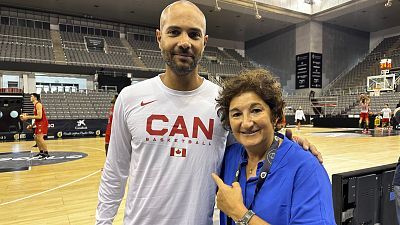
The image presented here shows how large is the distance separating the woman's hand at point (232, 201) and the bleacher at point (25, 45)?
1940cm

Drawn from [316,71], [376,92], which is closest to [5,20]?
[316,71]

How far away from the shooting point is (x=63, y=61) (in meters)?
18.7

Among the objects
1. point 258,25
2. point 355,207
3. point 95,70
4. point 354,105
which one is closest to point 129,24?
point 95,70

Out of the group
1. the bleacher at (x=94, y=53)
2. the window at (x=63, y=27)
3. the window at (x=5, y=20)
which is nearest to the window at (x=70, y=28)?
the window at (x=63, y=27)

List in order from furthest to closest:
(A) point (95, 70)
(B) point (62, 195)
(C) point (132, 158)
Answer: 1. (A) point (95, 70)
2. (B) point (62, 195)
3. (C) point (132, 158)

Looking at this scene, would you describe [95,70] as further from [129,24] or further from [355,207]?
[355,207]

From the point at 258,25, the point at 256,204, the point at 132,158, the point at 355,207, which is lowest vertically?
the point at 355,207

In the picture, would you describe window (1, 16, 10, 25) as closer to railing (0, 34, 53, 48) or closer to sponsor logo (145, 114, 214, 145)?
railing (0, 34, 53, 48)

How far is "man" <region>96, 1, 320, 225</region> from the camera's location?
1396 millimetres

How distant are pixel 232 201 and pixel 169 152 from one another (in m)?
0.39

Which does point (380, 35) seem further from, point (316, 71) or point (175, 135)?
point (175, 135)

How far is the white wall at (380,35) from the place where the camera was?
24.6 metres

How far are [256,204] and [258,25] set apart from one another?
2437 cm

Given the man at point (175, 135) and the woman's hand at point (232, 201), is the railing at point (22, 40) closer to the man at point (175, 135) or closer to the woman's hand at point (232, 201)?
the man at point (175, 135)
